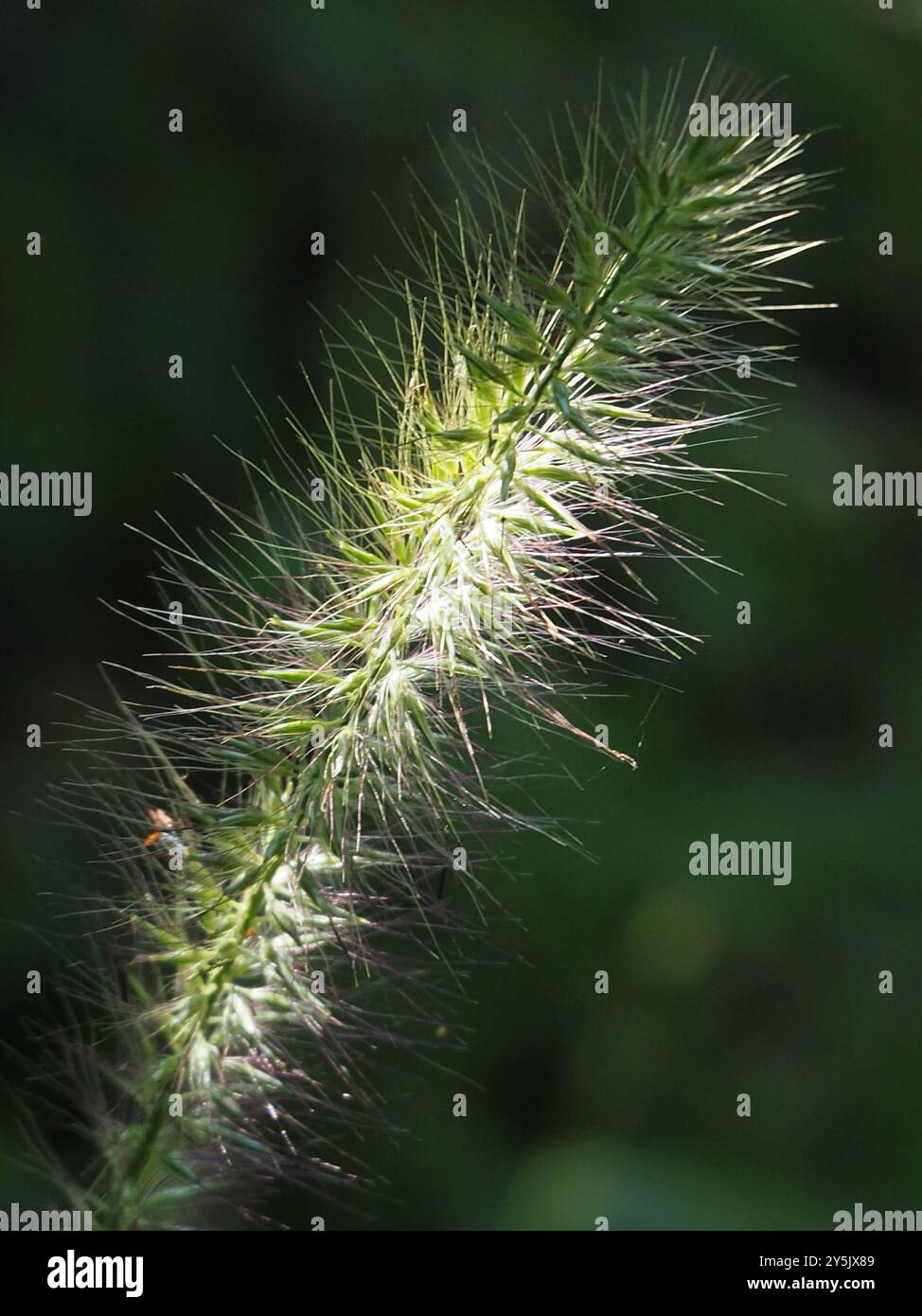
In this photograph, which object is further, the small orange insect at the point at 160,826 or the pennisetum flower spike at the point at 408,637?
the small orange insect at the point at 160,826

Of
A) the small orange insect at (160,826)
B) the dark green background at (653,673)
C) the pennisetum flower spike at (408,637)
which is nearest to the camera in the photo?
the pennisetum flower spike at (408,637)

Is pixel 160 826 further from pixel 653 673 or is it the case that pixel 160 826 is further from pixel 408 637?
pixel 653 673

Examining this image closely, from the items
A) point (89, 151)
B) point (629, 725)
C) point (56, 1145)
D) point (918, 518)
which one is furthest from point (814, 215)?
point (56, 1145)

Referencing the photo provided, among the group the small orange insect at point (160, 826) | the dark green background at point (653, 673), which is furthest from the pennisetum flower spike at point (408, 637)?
the dark green background at point (653, 673)

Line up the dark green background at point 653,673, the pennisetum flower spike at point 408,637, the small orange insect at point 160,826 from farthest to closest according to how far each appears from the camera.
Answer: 1. the dark green background at point 653,673
2. the small orange insect at point 160,826
3. the pennisetum flower spike at point 408,637

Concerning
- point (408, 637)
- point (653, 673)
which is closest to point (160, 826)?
point (408, 637)

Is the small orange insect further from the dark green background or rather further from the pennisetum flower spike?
the dark green background

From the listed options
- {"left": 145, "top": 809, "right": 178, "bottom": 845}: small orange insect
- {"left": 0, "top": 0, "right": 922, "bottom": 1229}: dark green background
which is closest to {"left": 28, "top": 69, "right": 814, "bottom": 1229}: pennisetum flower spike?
{"left": 145, "top": 809, "right": 178, "bottom": 845}: small orange insect

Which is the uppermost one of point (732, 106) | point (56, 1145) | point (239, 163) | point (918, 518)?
point (239, 163)

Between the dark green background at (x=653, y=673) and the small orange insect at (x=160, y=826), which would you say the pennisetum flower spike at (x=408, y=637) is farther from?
the dark green background at (x=653, y=673)

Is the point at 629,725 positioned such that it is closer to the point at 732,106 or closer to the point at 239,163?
the point at 239,163

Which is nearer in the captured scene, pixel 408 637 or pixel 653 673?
pixel 408 637
